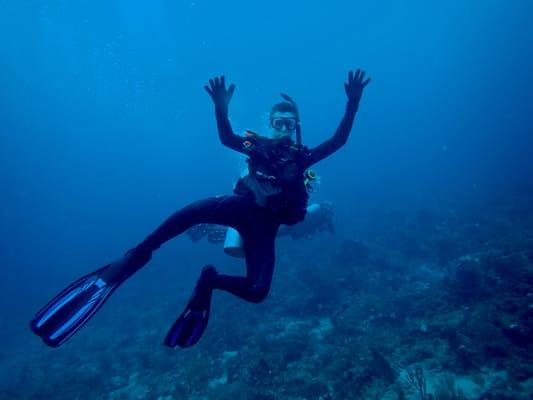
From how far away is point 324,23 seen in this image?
98.3m

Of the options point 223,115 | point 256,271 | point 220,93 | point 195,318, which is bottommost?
point 195,318

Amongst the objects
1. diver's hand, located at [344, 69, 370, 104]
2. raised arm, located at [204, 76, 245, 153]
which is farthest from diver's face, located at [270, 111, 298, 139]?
diver's hand, located at [344, 69, 370, 104]

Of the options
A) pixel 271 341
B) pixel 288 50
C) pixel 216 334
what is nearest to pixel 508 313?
pixel 271 341

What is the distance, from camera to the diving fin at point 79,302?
362 cm

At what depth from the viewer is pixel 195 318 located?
137 inches

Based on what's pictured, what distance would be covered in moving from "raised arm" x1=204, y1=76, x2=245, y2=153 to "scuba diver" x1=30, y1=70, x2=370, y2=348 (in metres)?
0.01

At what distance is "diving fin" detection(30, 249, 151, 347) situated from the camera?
11.9 feet

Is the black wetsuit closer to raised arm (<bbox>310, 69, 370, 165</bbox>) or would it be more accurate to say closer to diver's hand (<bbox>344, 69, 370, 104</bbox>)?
raised arm (<bbox>310, 69, 370, 165</bbox>)

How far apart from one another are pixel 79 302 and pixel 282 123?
368 cm

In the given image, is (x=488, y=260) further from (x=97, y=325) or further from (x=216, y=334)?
(x=97, y=325)

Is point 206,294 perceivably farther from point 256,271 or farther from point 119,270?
point 119,270

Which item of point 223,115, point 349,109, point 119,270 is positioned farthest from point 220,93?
point 119,270

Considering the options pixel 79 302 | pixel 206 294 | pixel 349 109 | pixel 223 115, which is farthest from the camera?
pixel 349 109

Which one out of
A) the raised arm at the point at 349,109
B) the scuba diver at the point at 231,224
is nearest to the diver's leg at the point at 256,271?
the scuba diver at the point at 231,224
